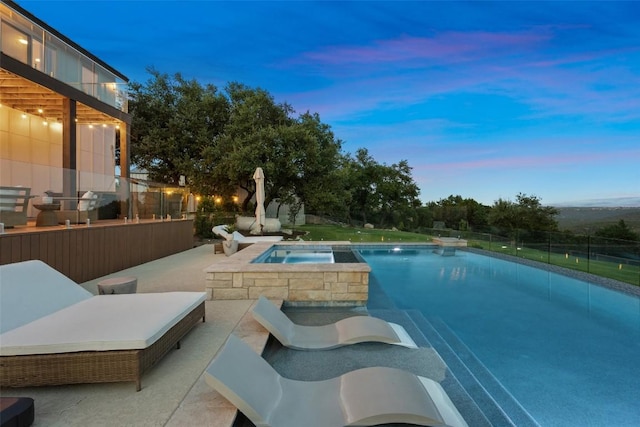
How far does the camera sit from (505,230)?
41.2 feet

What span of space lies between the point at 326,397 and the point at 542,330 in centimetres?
393

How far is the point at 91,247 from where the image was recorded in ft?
21.9

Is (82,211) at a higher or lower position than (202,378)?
higher

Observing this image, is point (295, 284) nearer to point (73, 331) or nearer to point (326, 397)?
point (326, 397)

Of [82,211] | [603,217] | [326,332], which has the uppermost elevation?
[82,211]

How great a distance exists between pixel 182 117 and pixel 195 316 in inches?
685

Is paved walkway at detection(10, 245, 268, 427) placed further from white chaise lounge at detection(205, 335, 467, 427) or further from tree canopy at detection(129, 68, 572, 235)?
tree canopy at detection(129, 68, 572, 235)

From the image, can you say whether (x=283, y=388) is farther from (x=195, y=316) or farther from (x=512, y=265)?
(x=512, y=265)

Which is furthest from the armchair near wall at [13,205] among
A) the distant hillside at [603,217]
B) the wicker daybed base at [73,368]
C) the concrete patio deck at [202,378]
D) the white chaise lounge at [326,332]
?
the distant hillside at [603,217]

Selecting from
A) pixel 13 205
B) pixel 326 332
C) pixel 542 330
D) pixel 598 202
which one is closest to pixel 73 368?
pixel 326 332

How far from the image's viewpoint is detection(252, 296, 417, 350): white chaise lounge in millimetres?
3650

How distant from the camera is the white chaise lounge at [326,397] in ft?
6.98

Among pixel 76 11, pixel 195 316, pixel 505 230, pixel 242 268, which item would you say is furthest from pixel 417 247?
pixel 76 11

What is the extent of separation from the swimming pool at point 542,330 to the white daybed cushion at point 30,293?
4025 millimetres
